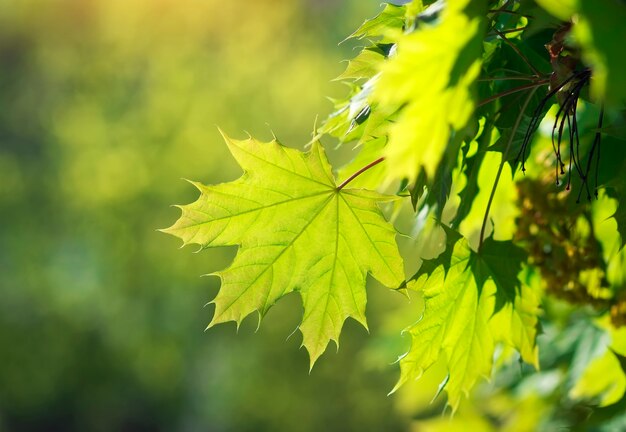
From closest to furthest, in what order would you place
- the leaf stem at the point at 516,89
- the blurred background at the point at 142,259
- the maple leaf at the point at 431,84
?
the maple leaf at the point at 431,84, the leaf stem at the point at 516,89, the blurred background at the point at 142,259

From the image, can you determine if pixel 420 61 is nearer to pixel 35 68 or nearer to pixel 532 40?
pixel 532 40

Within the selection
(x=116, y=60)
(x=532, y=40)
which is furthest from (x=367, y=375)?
(x=532, y=40)

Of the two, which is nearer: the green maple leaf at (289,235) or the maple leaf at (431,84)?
the maple leaf at (431,84)

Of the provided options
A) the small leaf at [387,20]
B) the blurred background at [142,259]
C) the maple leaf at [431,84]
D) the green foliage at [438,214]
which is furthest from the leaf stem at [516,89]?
the blurred background at [142,259]

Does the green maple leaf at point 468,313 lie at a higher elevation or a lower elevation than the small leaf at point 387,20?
lower

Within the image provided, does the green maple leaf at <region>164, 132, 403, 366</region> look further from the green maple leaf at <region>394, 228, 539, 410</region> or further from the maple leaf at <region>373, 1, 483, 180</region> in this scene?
the maple leaf at <region>373, 1, 483, 180</region>

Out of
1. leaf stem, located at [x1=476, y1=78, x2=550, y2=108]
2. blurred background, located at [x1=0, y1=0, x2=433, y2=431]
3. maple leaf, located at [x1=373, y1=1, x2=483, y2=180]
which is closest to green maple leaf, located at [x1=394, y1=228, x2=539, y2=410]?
leaf stem, located at [x1=476, y1=78, x2=550, y2=108]

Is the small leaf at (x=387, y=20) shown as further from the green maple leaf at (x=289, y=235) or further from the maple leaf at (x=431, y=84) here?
the maple leaf at (x=431, y=84)
